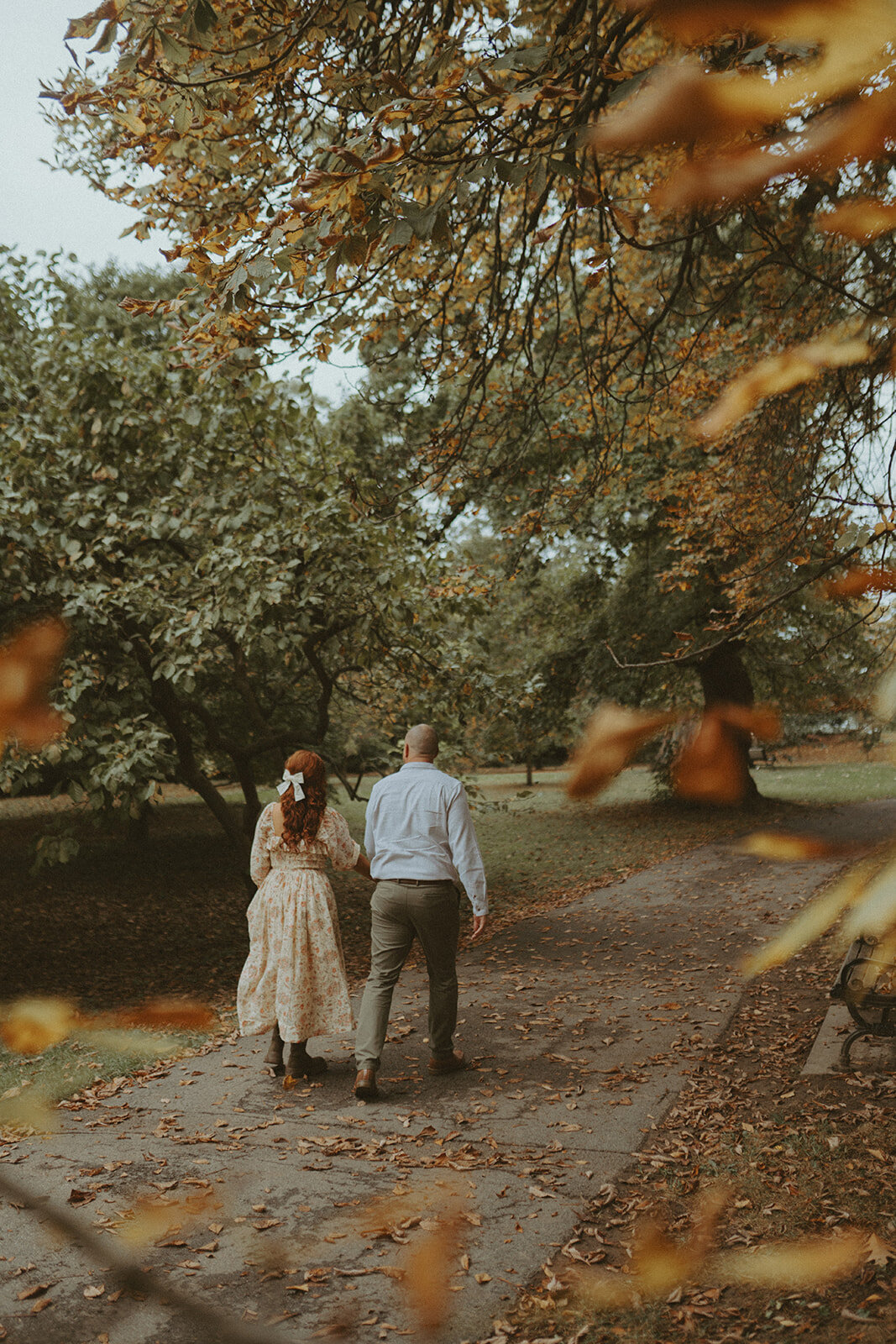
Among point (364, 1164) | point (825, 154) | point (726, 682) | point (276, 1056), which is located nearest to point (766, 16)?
point (825, 154)

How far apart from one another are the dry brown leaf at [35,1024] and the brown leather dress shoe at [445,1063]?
314 cm

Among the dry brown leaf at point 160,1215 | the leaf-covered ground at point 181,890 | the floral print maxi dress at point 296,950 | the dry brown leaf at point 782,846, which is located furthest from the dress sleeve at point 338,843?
the dry brown leaf at point 782,846

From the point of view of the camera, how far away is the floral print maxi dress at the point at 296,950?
5602mm

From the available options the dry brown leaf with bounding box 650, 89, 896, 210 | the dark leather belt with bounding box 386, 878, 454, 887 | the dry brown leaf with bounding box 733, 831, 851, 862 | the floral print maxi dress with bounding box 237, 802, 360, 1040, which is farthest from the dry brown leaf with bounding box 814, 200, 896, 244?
the dry brown leaf with bounding box 733, 831, 851, 862

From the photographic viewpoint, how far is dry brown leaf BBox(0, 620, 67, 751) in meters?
7.48

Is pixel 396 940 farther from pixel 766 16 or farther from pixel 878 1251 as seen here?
pixel 766 16

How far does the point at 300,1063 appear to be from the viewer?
5758 millimetres

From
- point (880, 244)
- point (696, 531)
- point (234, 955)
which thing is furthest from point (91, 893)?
point (880, 244)

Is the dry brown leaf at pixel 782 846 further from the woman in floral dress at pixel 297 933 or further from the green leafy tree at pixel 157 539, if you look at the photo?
the woman in floral dress at pixel 297 933

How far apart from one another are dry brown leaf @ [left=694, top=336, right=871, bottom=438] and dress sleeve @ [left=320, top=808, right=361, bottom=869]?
4.51m

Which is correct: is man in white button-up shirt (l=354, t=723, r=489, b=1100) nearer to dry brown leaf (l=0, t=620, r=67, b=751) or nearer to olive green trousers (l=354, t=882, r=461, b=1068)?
olive green trousers (l=354, t=882, r=461, b=1068)

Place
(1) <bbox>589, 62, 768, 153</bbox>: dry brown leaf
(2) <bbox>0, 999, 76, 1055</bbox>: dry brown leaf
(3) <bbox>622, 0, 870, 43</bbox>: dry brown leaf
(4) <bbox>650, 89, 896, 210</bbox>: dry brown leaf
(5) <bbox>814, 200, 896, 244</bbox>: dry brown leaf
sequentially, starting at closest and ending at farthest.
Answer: (3) <bbox>622, 0, 870, 43</bbox>: dry brown leaf < (1) <bbox>589, 62, 768, 153</bbox>: dry brown leaf < (4) <bbox>650, 89, 896, 210</bbox>: dry brown leaf < (5) <bbox>814, 200, 896, 244</bbox>: dry brown leaf < (2) <bbox>0, 999, 76, 1055</bbox>: dry brown leaf

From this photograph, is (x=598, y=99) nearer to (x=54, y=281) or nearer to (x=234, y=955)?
(x=54, y=281)

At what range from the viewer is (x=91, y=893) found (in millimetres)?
Result: 14102
